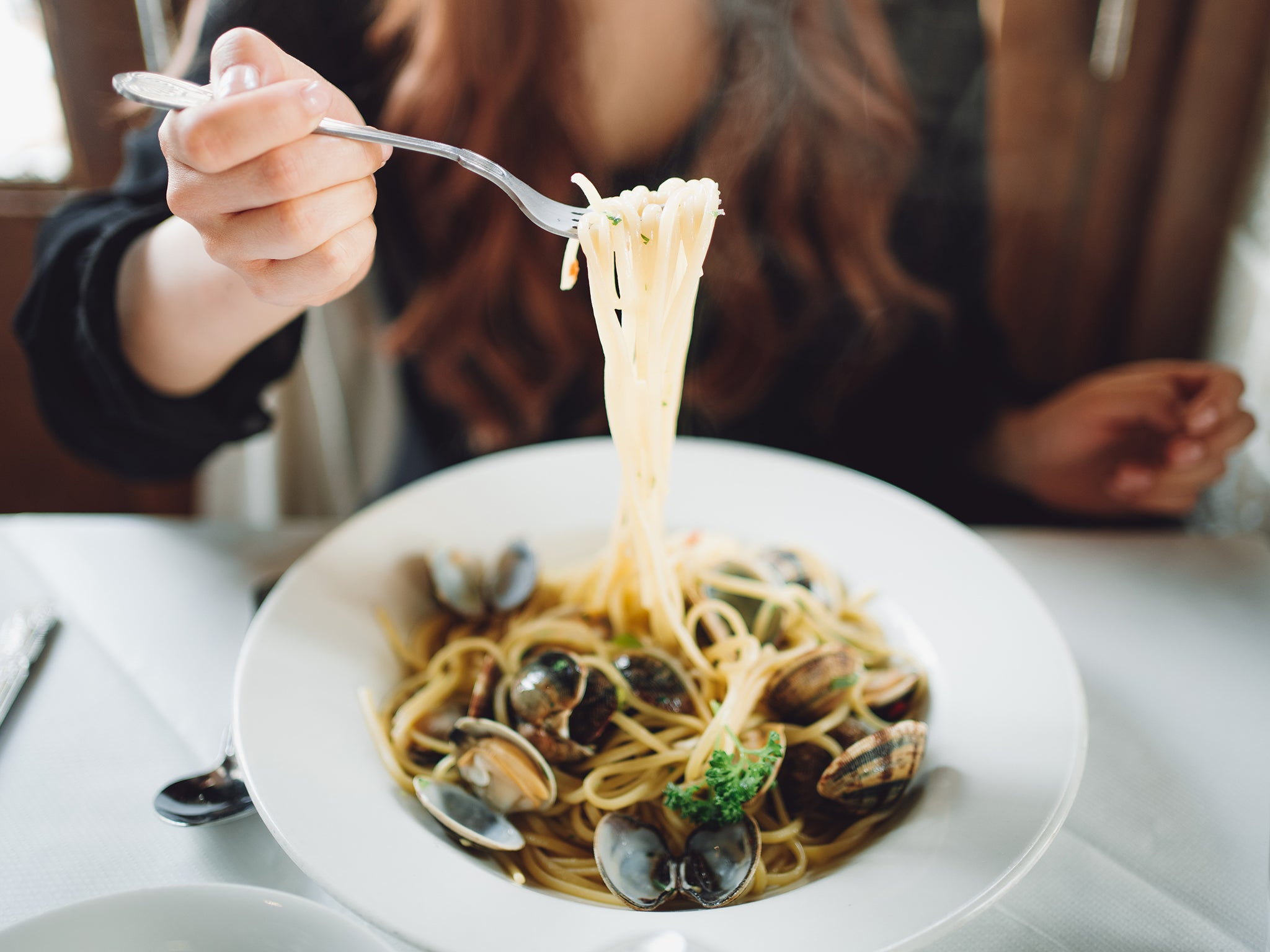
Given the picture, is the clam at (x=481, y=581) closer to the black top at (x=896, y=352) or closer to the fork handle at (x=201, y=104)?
A: the black top at (x=896, y=352)

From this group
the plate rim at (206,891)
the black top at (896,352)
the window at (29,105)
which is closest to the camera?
the plate rim at (206,891)

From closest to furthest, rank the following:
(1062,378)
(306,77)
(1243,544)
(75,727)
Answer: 1. (306,77)
2. (75,727)
3. (1243,544)
4. (1062,378)

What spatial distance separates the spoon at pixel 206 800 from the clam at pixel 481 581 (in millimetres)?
375

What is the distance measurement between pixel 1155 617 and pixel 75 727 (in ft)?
5.05

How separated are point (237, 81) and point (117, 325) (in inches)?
28.9

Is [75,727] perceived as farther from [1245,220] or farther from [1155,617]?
[1245,220]

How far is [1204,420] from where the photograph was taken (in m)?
1.47

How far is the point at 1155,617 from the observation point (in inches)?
53.1

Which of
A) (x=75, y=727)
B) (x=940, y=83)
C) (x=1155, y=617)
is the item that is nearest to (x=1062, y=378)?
(x=940, y=83)

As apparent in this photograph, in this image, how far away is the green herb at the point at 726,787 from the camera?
3.13 feet

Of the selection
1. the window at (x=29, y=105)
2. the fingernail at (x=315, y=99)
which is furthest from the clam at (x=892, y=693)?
the window at (x=29, y=105)

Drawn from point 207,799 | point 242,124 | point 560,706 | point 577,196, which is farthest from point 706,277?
point 207,799

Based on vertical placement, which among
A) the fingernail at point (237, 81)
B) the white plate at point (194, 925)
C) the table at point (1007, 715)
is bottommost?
the table at point (1007, 715)

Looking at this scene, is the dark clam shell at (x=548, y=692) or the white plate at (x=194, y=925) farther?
the dark clam shell at (x=548, y=692)
